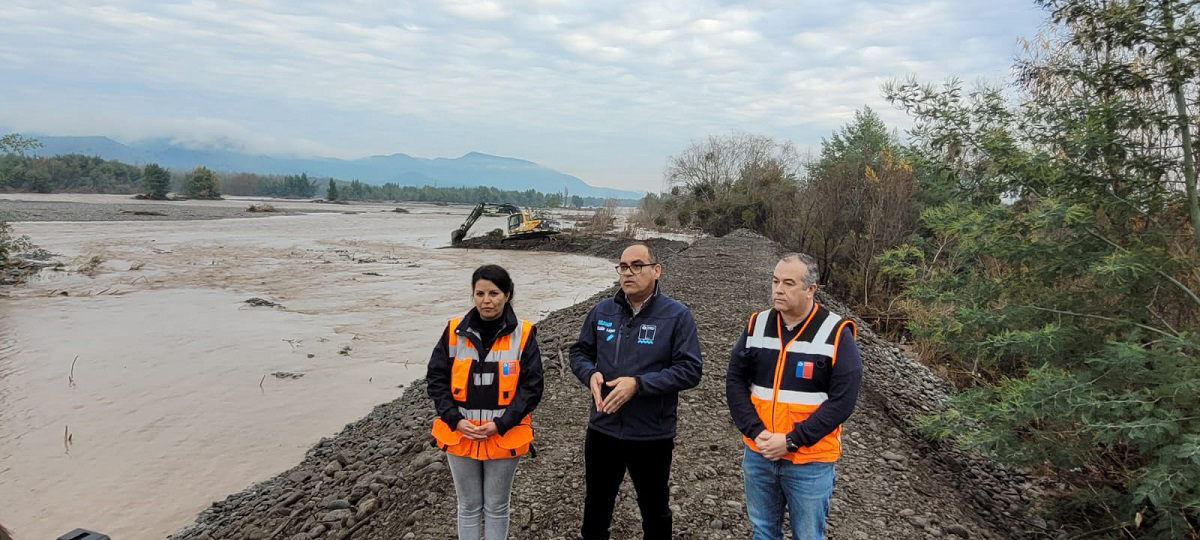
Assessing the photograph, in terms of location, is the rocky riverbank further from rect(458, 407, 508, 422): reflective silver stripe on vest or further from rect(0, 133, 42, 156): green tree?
rect(0, 133, 42, 156): green tree

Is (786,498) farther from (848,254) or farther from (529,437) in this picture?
(848,254)

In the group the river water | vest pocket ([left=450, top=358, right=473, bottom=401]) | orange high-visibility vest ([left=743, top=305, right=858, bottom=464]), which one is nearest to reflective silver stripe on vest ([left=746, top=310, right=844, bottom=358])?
orange high-visibility vest ([left=743, top=305, right=858, bottom=464])

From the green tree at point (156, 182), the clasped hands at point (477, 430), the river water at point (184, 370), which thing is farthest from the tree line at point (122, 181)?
the clasped hands at point (477, 430)

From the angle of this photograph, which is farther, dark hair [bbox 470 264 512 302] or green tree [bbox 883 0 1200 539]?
green tree [bbox 883 0 1200 539]

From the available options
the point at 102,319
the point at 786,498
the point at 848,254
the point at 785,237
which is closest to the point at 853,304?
the point at 848,254

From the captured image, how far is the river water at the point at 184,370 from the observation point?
20.1 ft

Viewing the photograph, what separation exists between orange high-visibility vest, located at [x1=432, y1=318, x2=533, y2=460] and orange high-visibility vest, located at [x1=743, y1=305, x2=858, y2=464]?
3.44 feet

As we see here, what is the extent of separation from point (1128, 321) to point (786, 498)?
289cm

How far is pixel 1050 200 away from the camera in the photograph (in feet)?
12.8

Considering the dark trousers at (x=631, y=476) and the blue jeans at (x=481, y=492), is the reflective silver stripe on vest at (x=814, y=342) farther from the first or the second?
the blue jeans at (x=481, y=492)

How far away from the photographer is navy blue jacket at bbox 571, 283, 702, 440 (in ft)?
9.06

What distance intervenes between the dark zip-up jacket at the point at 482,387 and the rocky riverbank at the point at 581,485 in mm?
1182

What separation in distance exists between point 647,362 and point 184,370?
32.7 ft

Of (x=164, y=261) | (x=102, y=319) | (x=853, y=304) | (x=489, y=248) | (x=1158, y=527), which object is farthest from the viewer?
(x=489, y=248)
